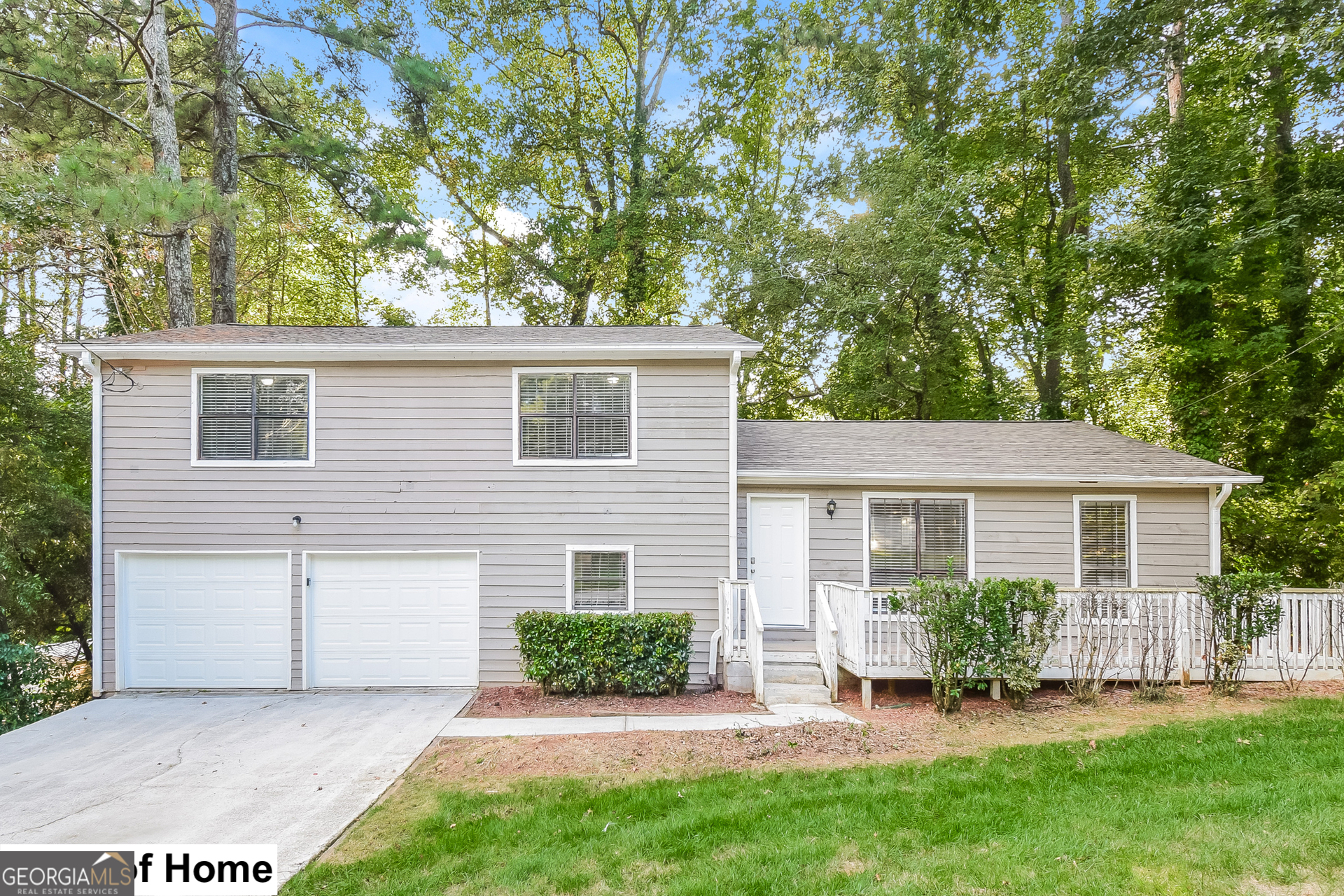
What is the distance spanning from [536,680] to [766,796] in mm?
3769

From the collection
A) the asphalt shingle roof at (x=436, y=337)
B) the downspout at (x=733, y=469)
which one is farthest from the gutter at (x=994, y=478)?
the asphalt shingle roof at (x=436, y=337)

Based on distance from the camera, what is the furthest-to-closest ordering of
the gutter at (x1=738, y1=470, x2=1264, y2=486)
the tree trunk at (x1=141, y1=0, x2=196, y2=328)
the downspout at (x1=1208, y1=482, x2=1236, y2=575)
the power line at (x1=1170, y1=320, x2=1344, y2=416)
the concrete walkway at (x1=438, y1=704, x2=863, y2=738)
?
the tree trunk at (x1=141, y1=0, x2=196, y2=328) < the power line at (x1=1170, y1=320, x2=1344, y2=416) < the downspout at (x1=1208, y1=482, x2=1236, y2=575) < the gutter at (x1=738, y1=470, x2=1264, y2=486) < the concrete walkway at (x1=438, y1=704, x2=863, y2=738)

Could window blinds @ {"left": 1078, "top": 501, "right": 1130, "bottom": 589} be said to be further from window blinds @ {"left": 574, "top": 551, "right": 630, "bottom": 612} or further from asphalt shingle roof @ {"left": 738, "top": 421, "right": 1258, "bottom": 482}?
window blinds @ {"left": 574, "top": 551, "right": 630, "bottom": 612}

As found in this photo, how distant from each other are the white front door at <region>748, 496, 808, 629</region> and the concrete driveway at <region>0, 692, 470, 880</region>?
4.10 meters

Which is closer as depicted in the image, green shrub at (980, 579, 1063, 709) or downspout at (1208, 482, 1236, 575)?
green shrub at (980, 579, 1063, 709)

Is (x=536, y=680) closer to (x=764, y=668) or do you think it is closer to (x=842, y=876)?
(x=764, y=668)

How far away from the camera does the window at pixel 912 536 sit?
8.55 meters

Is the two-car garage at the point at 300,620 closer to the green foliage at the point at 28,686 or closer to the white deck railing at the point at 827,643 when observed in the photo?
the green foliage at the point at 28,686

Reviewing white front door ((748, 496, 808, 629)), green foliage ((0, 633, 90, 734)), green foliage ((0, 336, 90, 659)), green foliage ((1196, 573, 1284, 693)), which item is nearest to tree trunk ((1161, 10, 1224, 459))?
green foliage ((1196, 573, 1284, 693))

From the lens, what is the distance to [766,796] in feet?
14.1

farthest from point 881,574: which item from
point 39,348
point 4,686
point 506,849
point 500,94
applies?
point 500,94

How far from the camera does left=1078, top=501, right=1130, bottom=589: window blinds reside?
8.38m

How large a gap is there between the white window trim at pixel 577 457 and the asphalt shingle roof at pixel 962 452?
1579 mm

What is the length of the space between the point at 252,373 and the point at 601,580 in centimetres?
519
